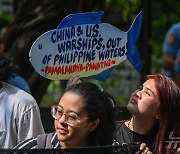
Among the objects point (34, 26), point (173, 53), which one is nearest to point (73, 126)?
point (34, 26)

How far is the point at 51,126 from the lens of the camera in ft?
17.7

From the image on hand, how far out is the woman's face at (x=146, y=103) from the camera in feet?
13.9

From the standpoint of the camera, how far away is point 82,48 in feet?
14.2

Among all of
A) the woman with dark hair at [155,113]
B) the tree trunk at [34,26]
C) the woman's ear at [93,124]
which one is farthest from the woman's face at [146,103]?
the tree trunk at [34,26]

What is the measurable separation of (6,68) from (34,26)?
2.99m

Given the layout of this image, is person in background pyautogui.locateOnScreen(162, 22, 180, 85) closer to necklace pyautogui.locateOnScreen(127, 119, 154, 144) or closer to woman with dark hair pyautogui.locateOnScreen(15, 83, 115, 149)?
necklace pyautogui.locateOnScreen(127, 119, 154, 144)

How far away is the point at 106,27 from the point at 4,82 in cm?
68

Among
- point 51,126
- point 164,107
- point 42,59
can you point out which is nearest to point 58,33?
point 42,59

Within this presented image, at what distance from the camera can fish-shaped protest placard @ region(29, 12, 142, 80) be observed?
429 cm

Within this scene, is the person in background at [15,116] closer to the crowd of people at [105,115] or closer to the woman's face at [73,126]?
the crowd of people at [105,115]

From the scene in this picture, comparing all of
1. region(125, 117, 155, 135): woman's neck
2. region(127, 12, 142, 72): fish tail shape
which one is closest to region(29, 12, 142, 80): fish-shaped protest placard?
region(127, 12, 142, 72): fish tail shape

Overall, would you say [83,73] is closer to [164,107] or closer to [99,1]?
[164,107]

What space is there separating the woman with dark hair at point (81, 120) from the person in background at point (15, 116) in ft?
1.49

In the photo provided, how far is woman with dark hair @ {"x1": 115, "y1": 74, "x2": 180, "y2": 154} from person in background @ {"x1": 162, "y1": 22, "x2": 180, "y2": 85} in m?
3.24
